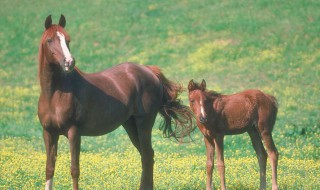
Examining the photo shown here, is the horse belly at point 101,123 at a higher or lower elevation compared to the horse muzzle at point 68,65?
lower

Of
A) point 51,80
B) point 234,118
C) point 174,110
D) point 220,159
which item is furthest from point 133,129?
point 51,80

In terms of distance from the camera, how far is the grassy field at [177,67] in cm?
1441

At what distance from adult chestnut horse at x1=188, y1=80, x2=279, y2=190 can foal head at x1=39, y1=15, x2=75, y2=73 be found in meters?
2.52

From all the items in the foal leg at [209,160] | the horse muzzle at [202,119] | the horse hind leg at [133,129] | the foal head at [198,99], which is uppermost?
the foal head at [198,99]

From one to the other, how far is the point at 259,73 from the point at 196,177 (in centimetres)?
1892

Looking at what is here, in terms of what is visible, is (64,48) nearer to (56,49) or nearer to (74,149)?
(56,49)

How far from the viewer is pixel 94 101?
1093cm

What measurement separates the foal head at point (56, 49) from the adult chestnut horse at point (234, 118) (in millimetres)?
2519

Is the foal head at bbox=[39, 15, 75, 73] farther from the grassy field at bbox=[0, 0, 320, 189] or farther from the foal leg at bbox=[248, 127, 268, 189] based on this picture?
the foal leg at bbox=[248, 127, 268, 189]

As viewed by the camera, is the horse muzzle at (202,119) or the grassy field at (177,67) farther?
the grassy field at (177,67)

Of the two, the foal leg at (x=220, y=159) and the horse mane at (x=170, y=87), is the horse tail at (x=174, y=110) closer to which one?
the horse mane at (x=170, y=87)

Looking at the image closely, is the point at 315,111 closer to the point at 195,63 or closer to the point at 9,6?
the point at 195,63

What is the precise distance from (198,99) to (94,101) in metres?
1.84

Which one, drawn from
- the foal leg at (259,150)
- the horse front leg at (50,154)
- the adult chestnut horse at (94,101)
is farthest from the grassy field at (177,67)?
the horse front leg at (50,154)
